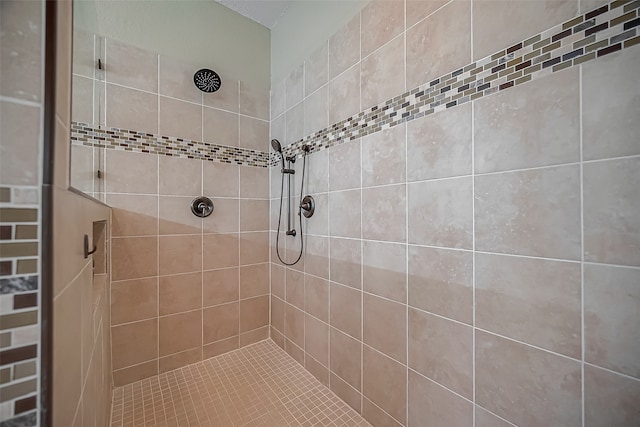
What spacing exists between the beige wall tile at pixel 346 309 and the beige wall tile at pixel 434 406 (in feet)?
1.16

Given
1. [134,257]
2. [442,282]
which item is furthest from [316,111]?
[134,257]

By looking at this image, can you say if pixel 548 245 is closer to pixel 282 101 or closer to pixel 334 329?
pixel 334 329

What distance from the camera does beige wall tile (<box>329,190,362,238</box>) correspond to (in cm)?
138

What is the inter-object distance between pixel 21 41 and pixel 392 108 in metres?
1.18

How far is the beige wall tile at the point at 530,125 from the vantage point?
0.74 m

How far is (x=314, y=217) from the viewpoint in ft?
5.53

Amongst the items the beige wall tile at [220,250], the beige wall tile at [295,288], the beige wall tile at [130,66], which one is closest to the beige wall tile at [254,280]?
the beige wall tile at [220,250]

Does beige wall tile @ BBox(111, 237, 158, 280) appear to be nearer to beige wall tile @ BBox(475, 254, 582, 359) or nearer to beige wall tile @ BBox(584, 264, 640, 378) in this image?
beige wall tile @ BBox(475, 254, 582, 359)

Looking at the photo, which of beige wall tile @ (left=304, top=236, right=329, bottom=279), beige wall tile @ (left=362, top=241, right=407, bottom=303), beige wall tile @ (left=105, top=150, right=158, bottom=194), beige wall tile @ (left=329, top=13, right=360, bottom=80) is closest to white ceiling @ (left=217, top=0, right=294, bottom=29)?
beige wall tile @ (left=329, top=13, right=360, bottom=80)

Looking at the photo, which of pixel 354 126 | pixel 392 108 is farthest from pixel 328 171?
pixel 392 108

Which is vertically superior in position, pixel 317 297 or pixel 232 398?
pixel 317 297

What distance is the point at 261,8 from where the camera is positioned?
78.0 inches

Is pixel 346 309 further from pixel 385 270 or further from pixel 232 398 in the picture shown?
pixel 232 398

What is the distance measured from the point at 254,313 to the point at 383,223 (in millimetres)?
1444
